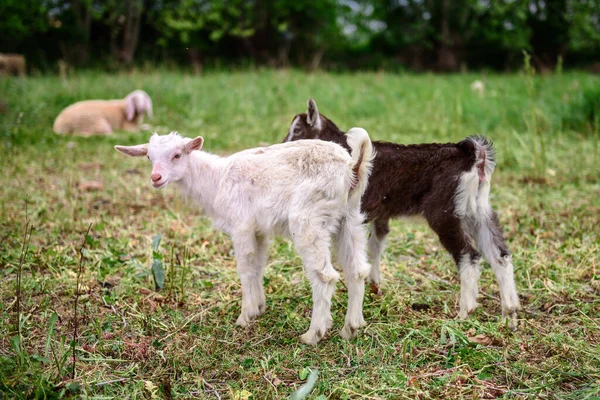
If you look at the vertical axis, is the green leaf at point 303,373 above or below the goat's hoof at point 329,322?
below

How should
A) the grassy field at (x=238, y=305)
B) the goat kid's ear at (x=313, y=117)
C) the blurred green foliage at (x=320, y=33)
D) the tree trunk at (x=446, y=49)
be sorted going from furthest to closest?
the tree trunk at (x=446, y=49) < the blurred green foliage at (x=320, y=33) < the goat kid's ear at (x=313, y=117) < the grassy field at (x=238, y=305)

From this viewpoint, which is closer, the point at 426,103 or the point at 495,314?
the point at 495,314

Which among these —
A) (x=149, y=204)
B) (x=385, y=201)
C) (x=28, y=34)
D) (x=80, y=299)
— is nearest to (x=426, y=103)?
(x=149, y=204)

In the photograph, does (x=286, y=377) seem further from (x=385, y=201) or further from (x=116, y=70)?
(x=116, y=70)

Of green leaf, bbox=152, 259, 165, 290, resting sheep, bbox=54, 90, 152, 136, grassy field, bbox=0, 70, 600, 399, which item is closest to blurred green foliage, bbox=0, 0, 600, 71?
resting sheep, bbox=54, 90, 152, 136

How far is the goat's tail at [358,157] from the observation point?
3291 mm

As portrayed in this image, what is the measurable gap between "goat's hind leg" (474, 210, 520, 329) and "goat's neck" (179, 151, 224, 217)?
1681 millimetres

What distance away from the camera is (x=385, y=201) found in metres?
3.89

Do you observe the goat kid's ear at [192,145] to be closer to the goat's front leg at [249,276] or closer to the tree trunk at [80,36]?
the goat's front leg at [249,276]

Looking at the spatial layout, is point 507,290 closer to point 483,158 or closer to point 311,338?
point 483,158

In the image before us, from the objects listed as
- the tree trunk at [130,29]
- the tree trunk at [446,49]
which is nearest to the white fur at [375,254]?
the tree trunk at [130,29]

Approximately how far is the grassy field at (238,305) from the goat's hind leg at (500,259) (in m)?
0.10

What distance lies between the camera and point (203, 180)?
3801 mm

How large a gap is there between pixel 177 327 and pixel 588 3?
2307 centimetres
